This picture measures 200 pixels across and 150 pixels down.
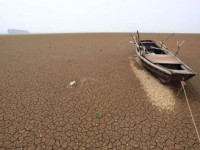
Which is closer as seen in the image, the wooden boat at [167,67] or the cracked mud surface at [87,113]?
the cracked mud surface at [87,113]

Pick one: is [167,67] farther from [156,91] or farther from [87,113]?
[87,113]

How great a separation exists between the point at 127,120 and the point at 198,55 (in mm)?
9994

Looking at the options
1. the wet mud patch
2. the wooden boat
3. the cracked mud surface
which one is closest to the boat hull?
the wooden boat

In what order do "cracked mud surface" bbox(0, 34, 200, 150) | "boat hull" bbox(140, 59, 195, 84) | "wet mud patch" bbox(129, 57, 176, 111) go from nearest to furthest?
"cracked mud surface" bbox(0, 34, 200, 150)
"wet mud patch" bbox(129, 57, 176, 111)
"boat hull" bbox(140, 59, 195, 84)

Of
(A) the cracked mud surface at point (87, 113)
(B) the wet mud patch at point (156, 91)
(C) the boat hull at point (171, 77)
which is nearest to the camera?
(A) the cracked mud surface at point (87, 113)

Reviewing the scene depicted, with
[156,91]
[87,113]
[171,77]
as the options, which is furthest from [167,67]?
[87,113]

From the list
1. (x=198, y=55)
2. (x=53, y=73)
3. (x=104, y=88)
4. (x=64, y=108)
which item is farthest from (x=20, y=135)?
(x=198, y=55)

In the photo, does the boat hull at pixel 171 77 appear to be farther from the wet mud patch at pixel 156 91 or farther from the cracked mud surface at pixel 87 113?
the cracked mud surface at pixel 87 113

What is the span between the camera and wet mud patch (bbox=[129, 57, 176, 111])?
614 centimetres

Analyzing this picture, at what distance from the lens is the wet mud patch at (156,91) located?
242 inches

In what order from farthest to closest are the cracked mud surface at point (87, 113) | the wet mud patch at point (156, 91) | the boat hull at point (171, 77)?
the boat hull at point (171, 77) → the wet mud patch at point (156, 91) → the cracked mud surface at point (87, 113)

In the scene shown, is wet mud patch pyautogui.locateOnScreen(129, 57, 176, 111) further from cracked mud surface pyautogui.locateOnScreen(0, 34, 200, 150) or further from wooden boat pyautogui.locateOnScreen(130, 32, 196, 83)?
wooden boat pyautogui.locateOnScreen(130, 32, 196, 83)

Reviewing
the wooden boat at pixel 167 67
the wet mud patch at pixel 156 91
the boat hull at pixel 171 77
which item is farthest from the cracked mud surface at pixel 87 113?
the wooden boat at pixel 167 67

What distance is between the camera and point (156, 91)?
274 inches
